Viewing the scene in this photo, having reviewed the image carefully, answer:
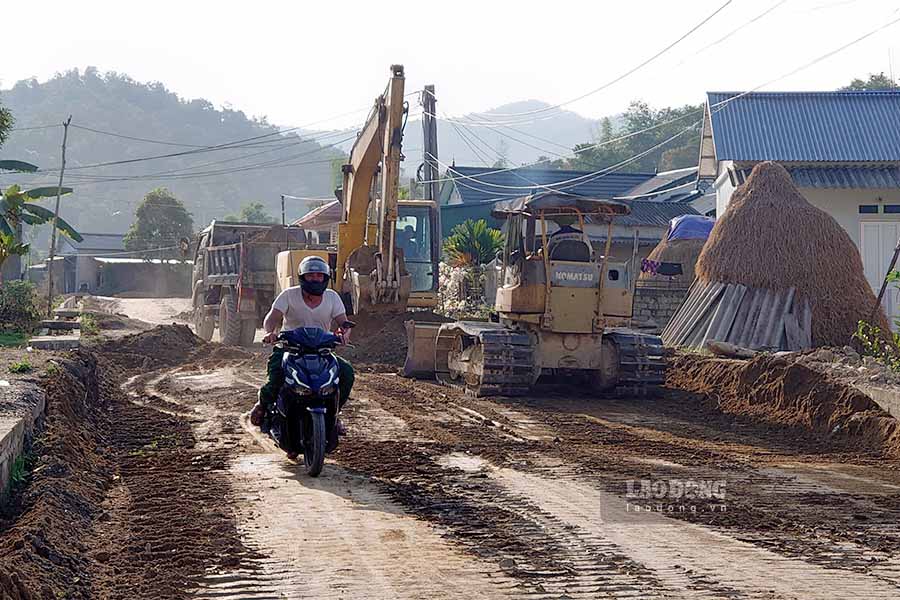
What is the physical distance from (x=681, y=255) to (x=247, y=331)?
1082cm

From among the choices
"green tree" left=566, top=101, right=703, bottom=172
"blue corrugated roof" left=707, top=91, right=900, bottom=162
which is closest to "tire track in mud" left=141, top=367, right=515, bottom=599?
"blue corrugated roof" left=707, top=91, right=900, bottom=162

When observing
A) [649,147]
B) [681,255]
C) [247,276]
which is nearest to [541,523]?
[247,276]

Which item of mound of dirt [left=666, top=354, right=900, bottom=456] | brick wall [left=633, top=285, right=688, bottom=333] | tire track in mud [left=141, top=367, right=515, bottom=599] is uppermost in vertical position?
brick wall [left=633, top=285, right=688, bottom=333]

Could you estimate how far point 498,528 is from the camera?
6.98 m

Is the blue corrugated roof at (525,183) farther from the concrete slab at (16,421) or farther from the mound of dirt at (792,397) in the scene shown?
the concrete slab at (16,421)

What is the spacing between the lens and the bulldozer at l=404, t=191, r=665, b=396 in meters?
15.2

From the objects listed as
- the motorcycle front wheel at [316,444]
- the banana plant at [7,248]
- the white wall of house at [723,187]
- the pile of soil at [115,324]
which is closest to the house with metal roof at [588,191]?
the white wall of house at [723,187]

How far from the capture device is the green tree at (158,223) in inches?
2889

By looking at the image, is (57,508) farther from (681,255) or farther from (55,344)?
(681,255)

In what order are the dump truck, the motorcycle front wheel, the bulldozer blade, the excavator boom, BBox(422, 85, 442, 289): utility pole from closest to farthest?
the motorcycle front wheel, the bulldozer blade, the excavator boom, the dump truck, BBox(422, 85, 442, 289): utility pole

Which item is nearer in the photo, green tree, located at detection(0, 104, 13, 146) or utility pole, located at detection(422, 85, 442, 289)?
green tree, located at detection(0, 104, 13, 146)

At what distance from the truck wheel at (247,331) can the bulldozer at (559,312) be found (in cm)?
1127

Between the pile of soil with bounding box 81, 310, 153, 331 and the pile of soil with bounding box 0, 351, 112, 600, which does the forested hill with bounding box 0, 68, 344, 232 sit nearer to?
the pile of soil with bounding box 81, 310, 153, 331

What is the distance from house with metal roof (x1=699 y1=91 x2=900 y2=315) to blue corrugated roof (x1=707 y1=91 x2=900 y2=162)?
2cm
